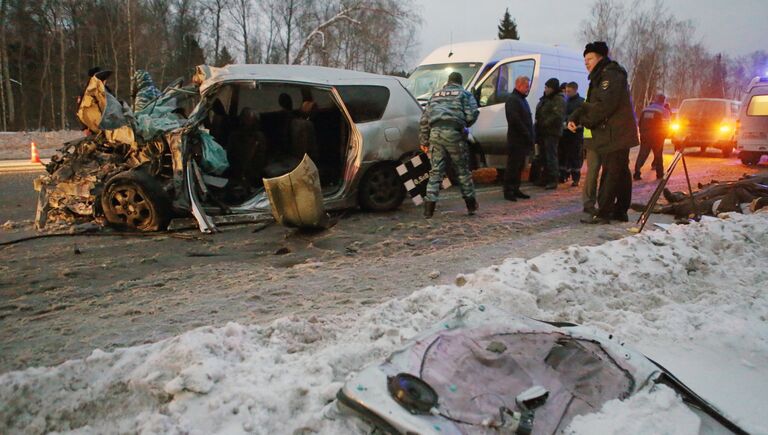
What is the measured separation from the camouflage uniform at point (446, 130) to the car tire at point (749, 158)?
34.9 feet

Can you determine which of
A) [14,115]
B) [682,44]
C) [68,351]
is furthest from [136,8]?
[682,44]

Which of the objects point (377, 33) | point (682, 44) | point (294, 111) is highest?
point (682, 44)

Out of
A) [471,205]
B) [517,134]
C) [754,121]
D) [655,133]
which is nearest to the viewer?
[471,205]

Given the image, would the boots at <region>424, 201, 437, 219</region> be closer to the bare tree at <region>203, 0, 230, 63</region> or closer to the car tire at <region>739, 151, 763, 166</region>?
the car tire at <region>739, 151, 763, 166</region>

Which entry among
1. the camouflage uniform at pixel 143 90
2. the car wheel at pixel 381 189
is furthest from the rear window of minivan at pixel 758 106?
the camouflage uniform at pixel 143 90

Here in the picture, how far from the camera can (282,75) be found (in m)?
6.16

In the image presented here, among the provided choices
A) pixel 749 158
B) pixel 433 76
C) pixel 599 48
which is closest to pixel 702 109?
pixel 749 158

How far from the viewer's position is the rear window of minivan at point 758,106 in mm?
12656

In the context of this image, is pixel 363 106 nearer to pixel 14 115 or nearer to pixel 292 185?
pixel 292 185

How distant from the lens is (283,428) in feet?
6.36

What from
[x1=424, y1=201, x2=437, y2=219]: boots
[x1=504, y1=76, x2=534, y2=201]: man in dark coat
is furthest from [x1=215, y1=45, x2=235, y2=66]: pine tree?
[x1=424, y1=201, x2=437, y2=219]: boots

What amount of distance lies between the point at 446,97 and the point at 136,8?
3582cm

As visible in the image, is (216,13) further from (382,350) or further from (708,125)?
(382,350)

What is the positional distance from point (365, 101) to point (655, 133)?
7.02 m
